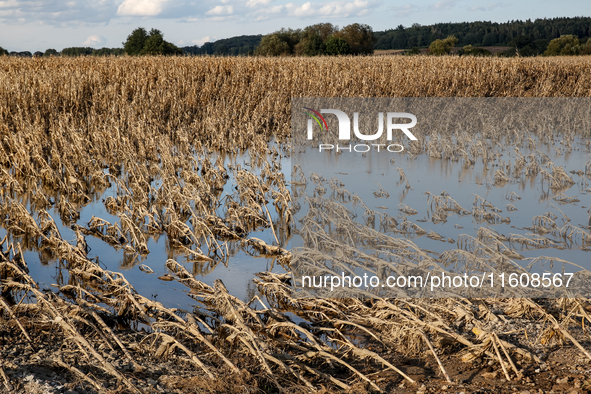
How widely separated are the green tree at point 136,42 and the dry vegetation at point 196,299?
42.9 m

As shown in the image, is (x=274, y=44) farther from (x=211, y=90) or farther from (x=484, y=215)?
(x=484, y=215)

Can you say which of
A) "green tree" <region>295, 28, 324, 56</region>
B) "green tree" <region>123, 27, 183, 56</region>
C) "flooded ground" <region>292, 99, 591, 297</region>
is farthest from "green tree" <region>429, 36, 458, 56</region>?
"flooded ground" <region>292, 99, 591, 297</region>

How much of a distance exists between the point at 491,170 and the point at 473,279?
458cm

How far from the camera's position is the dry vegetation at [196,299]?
3.13 m

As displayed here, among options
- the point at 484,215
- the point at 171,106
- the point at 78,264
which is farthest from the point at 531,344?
the point at 171,106

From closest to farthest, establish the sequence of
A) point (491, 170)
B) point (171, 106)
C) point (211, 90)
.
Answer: point (491, 170) → point (171, 106) → point (211, 90)

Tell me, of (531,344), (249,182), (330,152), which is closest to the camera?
(531,344)

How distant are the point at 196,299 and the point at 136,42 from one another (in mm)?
52818

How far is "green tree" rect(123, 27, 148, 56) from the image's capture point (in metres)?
52.0

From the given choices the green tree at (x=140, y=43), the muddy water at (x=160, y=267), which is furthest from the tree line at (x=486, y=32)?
the muddy water at (x=160, y=267)

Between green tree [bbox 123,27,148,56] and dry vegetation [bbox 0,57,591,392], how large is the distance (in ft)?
141

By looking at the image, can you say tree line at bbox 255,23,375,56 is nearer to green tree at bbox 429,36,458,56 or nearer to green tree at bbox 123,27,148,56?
green tree at bbox 429,36,458,56

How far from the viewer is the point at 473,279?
14.5ft

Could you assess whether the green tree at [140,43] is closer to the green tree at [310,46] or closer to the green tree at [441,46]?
the green tree at [310,46]
